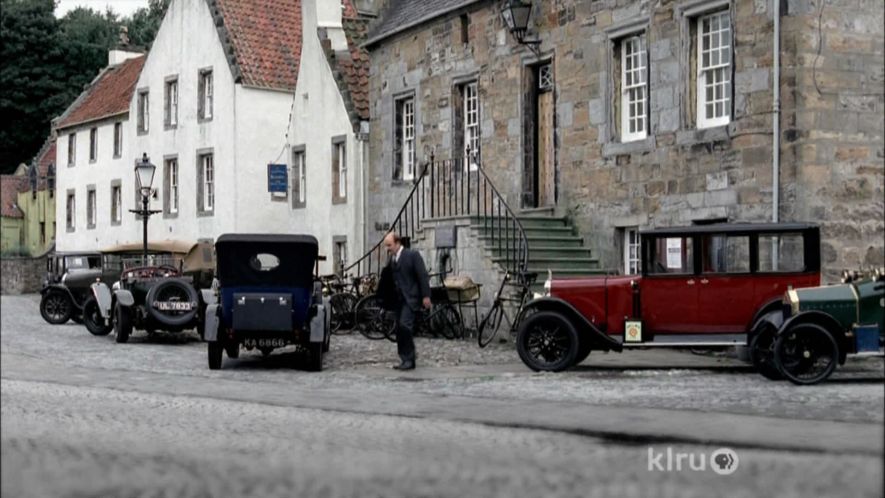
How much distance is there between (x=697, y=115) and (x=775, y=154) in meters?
2.23

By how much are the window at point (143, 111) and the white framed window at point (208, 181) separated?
3922 millimetres

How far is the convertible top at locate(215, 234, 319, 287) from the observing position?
17.0m

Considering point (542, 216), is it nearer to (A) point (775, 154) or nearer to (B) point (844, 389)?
(A) point (775, 154)

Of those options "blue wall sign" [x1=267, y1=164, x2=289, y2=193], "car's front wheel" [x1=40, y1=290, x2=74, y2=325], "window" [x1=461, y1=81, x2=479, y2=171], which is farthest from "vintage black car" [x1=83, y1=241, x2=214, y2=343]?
"blue wall sign" [x1=267, y1=164, x2=289, y2=193]

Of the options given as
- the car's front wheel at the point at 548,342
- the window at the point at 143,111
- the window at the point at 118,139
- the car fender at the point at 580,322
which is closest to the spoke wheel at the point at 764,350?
the car fender at the point at 580,322

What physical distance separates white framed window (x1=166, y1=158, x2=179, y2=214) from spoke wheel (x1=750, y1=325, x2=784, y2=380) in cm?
3079

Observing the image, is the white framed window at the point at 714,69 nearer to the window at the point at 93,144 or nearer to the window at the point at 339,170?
the window at the point at 339,170

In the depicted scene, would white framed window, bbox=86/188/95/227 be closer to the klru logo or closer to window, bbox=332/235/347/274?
window, bbox=332/235/347/274

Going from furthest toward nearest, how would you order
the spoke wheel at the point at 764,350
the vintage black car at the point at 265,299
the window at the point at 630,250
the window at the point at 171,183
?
the window at the point at 171,183 < the window at the point at 630,250 < the vintage black car at the point at 265,299 < the spoke wheel at the point at 764,350

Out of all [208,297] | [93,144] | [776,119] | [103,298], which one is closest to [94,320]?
[103,298]

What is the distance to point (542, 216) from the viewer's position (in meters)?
23.8

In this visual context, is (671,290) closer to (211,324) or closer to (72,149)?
(211,324)

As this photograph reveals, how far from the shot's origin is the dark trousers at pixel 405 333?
16891mm

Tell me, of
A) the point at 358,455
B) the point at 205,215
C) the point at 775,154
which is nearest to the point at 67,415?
the point at 358,455
